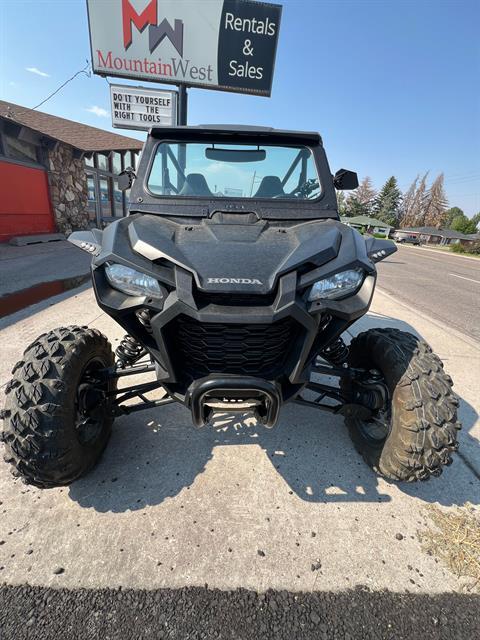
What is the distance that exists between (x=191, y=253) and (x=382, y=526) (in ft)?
6.68

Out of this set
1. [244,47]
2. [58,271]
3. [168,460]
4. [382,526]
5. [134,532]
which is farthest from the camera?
[244,47]

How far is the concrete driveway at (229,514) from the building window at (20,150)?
14.2m

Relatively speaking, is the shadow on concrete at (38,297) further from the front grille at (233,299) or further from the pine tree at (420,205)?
the pine tree at (420,205)

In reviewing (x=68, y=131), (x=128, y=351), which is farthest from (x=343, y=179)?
(x=68, y=131)

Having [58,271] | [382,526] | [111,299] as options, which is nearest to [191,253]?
[111,299]

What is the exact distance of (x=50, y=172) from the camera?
14.0 meters

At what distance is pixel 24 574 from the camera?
1603 millimetres

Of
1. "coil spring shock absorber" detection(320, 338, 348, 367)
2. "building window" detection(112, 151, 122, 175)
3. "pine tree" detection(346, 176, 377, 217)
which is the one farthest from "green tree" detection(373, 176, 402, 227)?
"coil spring shock absorber" detection(320, 338, 348, 367)

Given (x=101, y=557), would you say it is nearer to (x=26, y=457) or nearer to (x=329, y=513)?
(x=26, y=457)

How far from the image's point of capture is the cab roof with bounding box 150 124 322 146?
2.49 metres

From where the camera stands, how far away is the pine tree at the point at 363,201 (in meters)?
83.0

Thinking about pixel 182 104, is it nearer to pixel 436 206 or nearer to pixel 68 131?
pixel 68 131

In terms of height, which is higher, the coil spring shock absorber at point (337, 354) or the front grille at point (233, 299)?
the front grille at point (233, 299)

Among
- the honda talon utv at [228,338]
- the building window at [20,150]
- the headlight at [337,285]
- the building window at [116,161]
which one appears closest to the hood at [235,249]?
the honda talon utv at [228,338]
